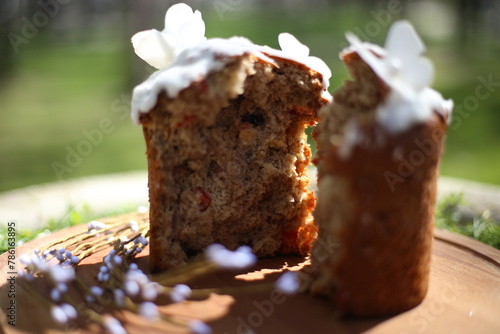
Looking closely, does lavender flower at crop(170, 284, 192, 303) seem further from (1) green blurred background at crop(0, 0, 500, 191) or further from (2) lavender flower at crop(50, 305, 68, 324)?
(1) green blurred background at crop(0, 0, 500, 191)

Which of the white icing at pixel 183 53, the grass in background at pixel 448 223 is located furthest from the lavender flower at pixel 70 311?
the grass in background at pixel 448 223

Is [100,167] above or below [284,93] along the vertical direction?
below

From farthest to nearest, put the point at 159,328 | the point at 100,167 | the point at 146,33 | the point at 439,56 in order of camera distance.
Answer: the point at 439,56 < the point at 100,167 < the point at 146,33 < the point at 159,328

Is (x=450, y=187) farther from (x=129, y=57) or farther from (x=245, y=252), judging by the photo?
(x=129, y=57)

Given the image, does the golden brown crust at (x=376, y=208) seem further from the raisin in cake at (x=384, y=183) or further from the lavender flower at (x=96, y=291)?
the lavender flower at (x=96, y=291)

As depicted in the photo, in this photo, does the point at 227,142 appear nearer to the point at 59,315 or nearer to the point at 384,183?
the point at 384,183

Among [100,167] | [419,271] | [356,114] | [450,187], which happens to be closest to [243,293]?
[419,271]

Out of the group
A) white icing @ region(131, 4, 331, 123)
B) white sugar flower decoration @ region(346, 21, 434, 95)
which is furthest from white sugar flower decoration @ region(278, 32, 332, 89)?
white sugar flower decoration @ region(346, 21, 434, 95)

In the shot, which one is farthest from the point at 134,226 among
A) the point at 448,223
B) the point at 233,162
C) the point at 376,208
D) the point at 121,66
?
the point at 121,66
